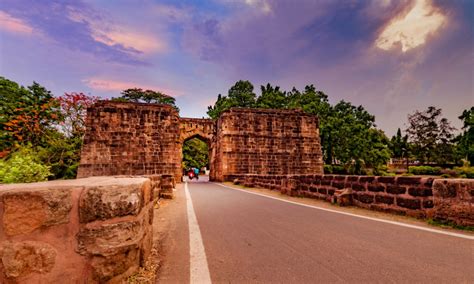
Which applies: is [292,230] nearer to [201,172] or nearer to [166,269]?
[166,269]

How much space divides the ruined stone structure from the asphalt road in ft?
54.5

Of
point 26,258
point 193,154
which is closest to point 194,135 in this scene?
point 26,258

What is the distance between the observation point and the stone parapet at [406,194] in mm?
3971

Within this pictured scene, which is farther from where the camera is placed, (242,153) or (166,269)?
(242,153)

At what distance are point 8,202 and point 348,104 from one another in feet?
124

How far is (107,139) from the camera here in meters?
19.4

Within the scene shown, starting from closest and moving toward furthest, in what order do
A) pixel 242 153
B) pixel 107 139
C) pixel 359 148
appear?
1. pixel 107 139
2. pixel 242 153
3. pixel 359 148

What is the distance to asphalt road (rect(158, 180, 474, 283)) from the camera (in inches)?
85.5

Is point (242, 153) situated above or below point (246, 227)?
above

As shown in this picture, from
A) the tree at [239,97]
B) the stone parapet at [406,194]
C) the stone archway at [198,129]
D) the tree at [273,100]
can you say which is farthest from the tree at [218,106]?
the stone parapet at [406,194]

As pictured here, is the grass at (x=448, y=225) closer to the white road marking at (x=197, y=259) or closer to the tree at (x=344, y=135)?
the white road marking at (x=197, y=259)

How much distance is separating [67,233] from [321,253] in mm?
2635

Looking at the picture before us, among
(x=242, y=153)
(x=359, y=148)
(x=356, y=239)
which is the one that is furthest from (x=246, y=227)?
(x=359, y=148)

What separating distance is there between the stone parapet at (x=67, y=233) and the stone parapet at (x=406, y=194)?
5162mm
